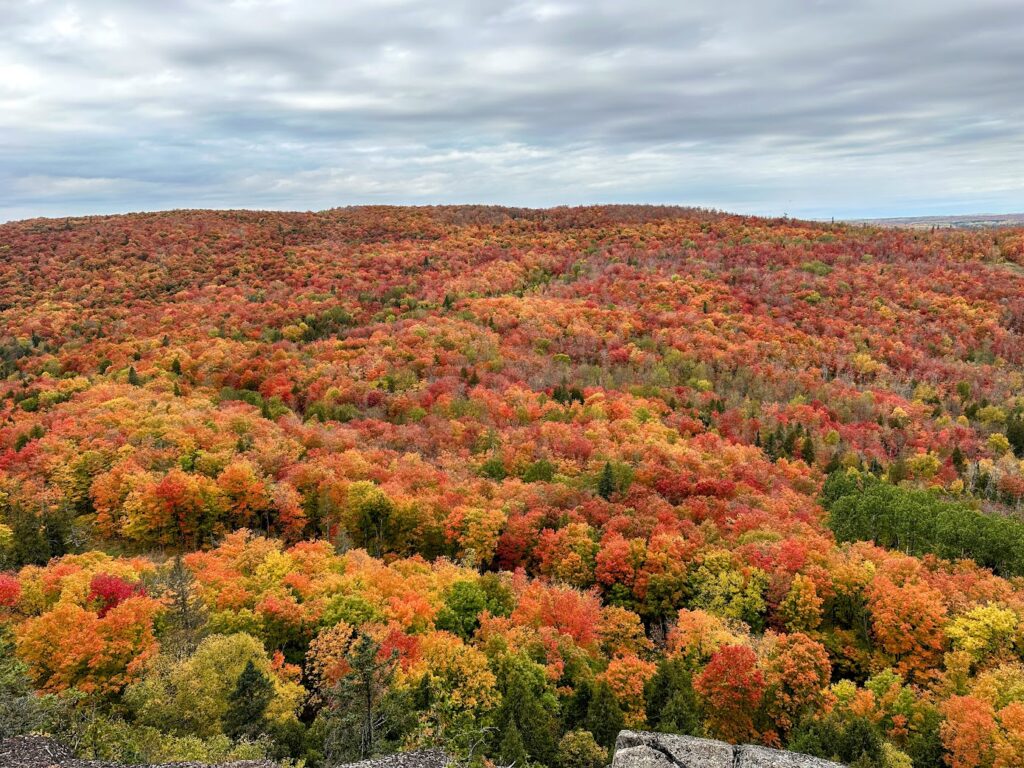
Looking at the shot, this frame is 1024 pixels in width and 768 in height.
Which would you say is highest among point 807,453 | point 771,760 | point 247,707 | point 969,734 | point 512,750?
point 771,760

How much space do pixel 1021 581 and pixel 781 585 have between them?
80.5ft

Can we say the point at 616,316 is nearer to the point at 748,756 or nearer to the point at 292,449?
the point at 292,449

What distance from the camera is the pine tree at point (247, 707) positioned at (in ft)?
115

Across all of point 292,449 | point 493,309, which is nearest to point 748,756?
point 292,449

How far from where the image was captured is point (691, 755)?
2361cm

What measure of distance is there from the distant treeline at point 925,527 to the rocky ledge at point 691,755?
206 ft

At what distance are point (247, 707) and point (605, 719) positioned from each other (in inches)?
850

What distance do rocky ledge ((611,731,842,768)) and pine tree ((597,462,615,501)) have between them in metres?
62.4

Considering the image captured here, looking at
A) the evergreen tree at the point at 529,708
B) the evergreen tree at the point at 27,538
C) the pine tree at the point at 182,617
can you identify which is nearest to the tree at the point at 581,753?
the evergreen tree at the point at 529,708

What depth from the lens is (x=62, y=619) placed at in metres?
42.9

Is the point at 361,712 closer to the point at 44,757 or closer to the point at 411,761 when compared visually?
the point at 411,761

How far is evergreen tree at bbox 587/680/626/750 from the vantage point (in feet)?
133

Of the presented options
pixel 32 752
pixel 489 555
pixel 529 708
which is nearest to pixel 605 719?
pixel 529 708

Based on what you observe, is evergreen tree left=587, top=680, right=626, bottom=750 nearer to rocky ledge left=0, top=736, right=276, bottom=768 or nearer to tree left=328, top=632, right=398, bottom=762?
tree left=328, top=632, right=398, bottom=762
